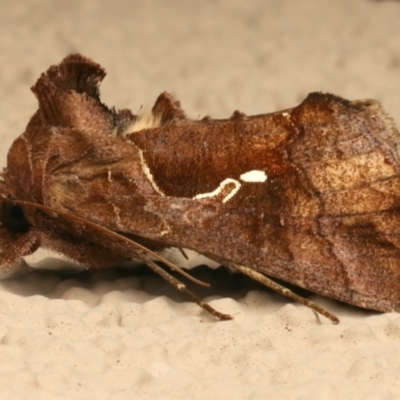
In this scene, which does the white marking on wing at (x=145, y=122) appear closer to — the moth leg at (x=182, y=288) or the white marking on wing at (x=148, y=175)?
the white marking on wing at (x=148, y=175)

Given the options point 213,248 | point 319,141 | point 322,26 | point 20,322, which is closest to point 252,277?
point 213,248

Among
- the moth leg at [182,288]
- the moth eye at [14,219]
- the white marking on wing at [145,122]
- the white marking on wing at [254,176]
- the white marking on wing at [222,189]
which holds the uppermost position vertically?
the white marking on wing at [145,122]

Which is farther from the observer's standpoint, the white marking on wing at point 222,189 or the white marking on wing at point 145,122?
the white marking on wing at point 145,122

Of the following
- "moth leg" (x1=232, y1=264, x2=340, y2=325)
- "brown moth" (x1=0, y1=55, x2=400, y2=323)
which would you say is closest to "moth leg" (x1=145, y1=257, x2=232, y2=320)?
"brown moth" (x1=0, y1=55, x2=400, y2=323)

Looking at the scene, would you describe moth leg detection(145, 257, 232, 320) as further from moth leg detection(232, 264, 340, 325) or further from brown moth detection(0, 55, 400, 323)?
moth leg detection(232, 264, 340, 325)

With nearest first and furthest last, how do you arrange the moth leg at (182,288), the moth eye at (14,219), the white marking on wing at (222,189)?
the moth leg at (182,288), the white marking on wing at (222,189), the moth eye at (14,219)

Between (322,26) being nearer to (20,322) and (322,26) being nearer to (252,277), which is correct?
(252,277)

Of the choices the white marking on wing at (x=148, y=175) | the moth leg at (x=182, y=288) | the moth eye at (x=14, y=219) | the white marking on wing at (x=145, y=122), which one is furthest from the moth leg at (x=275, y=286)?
the moth eye at (x=14, y=219)
